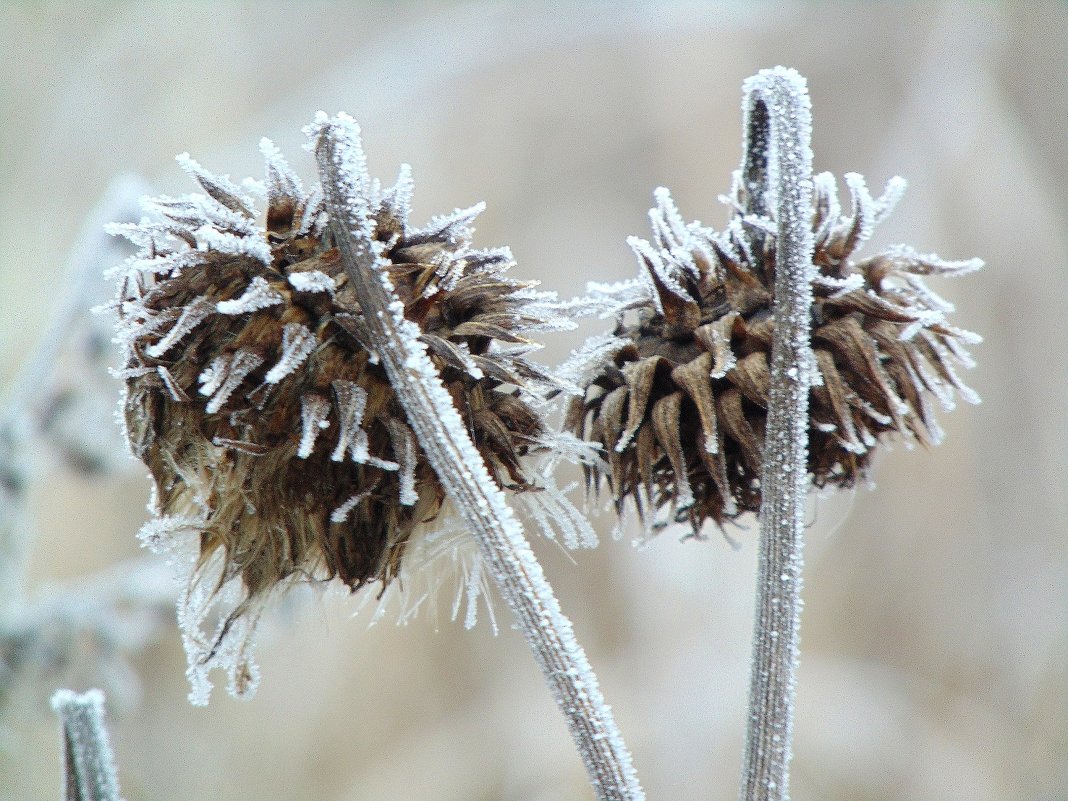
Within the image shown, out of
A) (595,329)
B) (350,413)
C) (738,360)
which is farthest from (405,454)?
(595,329)

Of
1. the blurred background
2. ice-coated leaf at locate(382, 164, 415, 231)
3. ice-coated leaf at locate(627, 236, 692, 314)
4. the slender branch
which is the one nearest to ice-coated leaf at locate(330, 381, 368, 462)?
ice-coated leaf at locate(382, 164, 415, 231)

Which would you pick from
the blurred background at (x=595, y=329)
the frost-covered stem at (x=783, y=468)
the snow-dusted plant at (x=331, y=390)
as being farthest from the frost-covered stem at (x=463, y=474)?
the blurred background at (x=595, y=329)

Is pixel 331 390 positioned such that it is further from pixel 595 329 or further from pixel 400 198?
pixel 595 329

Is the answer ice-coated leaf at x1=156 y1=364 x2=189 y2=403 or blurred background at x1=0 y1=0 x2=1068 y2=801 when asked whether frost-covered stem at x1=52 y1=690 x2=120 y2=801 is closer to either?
ice-coated leaf at x1=156 y1=364 x2=189 y2=403

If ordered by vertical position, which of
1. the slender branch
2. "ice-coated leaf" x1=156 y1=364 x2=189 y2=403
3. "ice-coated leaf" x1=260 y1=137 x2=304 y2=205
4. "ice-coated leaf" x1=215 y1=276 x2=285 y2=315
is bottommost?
"ice-coated leaf" x1=156 y1=364 x2=189 y2=403

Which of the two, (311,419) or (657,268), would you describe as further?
(657,268)

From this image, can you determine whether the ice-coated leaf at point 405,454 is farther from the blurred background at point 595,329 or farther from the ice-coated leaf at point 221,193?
the blurred background at point 595,329
